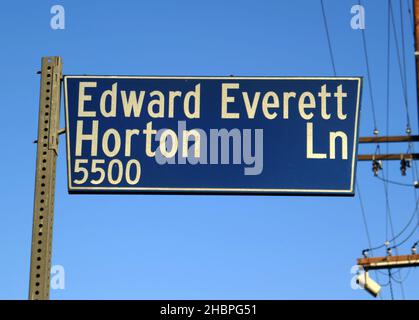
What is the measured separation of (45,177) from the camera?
742cm

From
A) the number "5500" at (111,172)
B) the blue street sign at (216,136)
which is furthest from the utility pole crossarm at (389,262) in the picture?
the number "5500" at (111,172)

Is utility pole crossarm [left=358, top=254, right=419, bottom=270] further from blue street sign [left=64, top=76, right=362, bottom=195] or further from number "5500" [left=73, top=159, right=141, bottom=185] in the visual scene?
number "5500" [left=73, top=159, right=141, bottom=185]

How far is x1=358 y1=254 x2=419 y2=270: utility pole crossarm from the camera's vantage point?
2827 cm

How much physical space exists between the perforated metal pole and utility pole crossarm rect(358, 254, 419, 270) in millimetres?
21693

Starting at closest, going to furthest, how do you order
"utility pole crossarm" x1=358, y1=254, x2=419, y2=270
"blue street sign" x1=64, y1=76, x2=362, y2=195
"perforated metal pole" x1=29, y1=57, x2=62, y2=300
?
"perforated metal pole" x1=29, y1=57, x2=62, y2=300
"blue street sign" x1=64, y1=76, x2=362, y2=195
"utility pole crossarm" x1=358, y1=254, x2=419, y2=270

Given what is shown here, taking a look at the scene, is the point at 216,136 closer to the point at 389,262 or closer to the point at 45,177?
the point at 45,177

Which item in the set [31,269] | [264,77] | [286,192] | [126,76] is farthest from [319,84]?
[31,269]

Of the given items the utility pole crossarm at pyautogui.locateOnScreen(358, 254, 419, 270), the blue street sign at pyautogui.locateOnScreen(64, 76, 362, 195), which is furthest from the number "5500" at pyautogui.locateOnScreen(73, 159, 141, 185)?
the utility pole crossarm at pyautogui.locateOnScreen(358, 254, 419, 270)

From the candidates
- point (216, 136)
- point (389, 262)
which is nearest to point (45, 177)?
point (216, 136)

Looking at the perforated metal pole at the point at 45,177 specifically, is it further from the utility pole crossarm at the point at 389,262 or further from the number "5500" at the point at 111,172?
the utility pole crossarm at the point at 389,262

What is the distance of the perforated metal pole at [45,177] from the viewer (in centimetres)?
711

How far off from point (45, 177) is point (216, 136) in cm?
142
